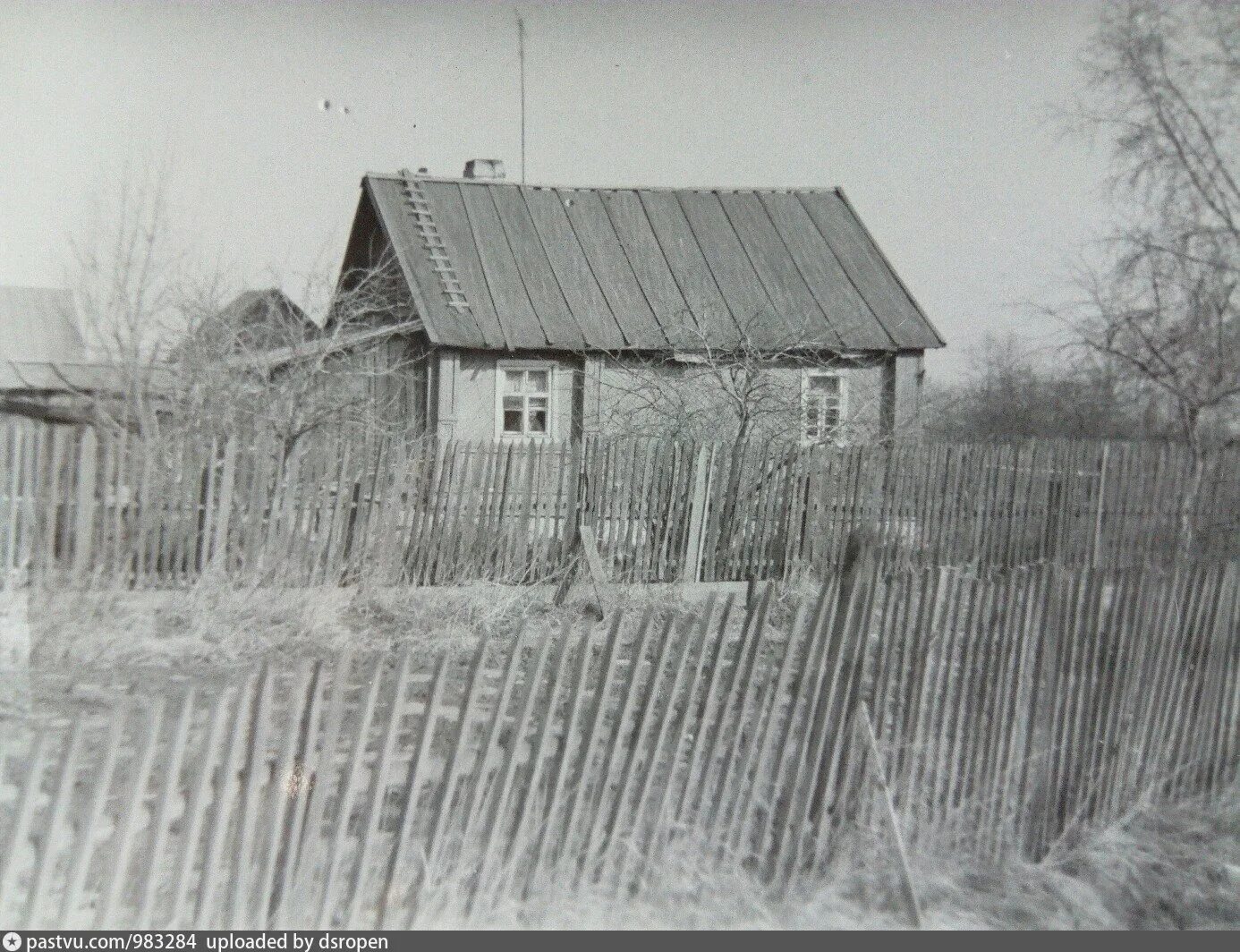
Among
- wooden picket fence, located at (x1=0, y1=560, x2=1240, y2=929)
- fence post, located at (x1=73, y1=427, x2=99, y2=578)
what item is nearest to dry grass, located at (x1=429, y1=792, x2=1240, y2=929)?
wooden picket fence, located at (x1=0, y1=560, x2=1240, y2=929)

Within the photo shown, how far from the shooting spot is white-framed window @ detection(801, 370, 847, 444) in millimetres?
12891

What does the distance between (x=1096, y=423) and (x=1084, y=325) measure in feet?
15.2

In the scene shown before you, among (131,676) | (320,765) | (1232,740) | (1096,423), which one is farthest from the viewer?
(1096,423)

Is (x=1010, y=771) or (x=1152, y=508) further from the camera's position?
(x=1152, y=508)

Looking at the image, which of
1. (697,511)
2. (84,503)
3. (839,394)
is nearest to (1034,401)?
(839,394)

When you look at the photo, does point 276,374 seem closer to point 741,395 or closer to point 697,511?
point 741,395

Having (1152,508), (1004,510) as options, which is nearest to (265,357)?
(1004,510)

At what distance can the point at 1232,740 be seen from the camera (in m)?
5.31

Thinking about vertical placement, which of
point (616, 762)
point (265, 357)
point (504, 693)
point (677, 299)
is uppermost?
point (677, 299)

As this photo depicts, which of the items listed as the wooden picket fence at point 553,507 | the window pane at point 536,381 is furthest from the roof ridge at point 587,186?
the wooden picket fence at point 553,507

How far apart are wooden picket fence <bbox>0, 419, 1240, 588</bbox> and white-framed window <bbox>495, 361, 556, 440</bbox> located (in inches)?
256

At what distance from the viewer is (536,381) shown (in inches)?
653

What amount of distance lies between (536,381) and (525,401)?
37 centimetres
